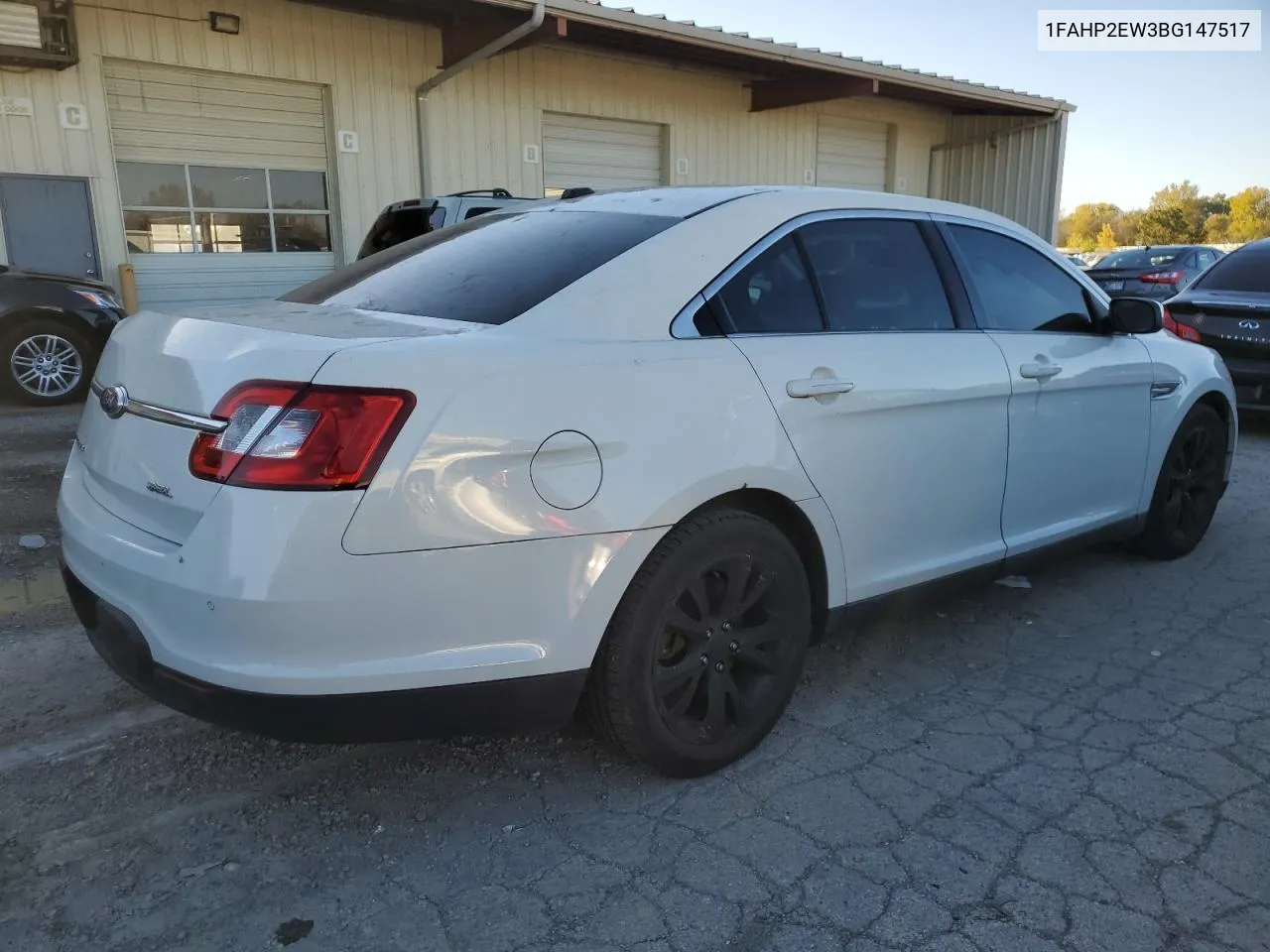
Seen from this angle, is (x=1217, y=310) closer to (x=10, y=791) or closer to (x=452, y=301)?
(x=452, y=301)

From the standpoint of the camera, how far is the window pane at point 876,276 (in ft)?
9.85

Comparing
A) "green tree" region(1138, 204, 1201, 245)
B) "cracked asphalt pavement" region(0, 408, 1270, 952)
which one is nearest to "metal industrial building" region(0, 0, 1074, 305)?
"cracked asphalt pavement" region(0, 408, 1270, 952)

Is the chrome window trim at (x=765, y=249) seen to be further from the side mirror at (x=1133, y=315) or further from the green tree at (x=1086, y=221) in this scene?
the green tree at (x=1086, y=221)

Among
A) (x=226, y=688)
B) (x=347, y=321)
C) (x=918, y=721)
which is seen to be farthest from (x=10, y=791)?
(x=918, y=721)

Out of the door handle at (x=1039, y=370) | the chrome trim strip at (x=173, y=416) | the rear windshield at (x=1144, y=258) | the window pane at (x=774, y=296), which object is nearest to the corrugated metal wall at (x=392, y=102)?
the rear windshield at (x=1144, y=258)

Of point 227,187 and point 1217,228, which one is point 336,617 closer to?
point 227,187

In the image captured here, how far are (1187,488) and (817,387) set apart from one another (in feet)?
9.17

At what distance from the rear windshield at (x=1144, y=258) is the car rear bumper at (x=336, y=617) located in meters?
14.8

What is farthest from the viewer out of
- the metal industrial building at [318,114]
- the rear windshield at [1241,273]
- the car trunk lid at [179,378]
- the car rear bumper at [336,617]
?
the metal industrial building at [318,114]

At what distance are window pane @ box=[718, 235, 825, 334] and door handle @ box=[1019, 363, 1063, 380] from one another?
0.96m

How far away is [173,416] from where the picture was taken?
2.19 metres

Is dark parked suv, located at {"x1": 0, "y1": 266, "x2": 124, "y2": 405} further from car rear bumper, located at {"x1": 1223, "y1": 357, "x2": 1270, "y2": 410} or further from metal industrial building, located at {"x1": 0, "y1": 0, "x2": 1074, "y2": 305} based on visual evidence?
car rear bumper, located at {"x1": 1223, "y1": 357, "x2": 1270, "y2": 410}

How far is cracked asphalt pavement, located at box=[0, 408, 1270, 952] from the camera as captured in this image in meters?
2.11

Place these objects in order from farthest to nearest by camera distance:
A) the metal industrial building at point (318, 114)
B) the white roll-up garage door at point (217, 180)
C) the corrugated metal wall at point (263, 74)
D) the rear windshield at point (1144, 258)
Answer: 1. the rear windshield at point (1144, 258)
2. the white roll-up garage door at point (217, 180)
3. the metal industrial building at point (318, 114)
4. the corrugated metal wall at point (263, 74)
